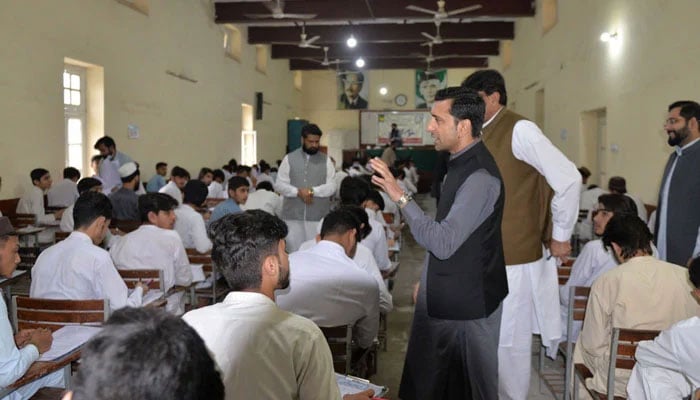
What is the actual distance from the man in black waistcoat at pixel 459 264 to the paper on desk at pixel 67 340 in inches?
46.2

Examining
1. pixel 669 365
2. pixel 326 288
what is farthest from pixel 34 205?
pixel 669 365

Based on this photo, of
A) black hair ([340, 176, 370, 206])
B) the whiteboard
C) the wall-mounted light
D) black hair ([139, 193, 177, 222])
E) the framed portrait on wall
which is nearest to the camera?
black hair ([139, 193, 177, 222])

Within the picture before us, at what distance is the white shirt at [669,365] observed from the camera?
2088 mm

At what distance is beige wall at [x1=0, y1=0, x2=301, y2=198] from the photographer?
7.25 m

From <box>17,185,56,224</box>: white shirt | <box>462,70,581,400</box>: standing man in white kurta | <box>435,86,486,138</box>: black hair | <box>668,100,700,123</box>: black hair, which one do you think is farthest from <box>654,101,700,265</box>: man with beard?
<box>17,185,56,224</box>: white shirt

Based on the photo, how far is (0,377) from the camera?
2.07 m

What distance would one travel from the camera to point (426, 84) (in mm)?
22484

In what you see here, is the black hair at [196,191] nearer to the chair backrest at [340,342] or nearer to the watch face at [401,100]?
the chair backrest at [340,342]

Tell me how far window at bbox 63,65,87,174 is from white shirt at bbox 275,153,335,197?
440cm

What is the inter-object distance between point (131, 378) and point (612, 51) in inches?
342

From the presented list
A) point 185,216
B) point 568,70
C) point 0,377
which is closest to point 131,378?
point 0,377

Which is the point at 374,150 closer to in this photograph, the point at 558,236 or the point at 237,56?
the point at 237,56

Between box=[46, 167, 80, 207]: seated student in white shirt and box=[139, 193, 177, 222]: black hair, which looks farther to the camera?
box=[46, 167, 80, 207]: seated student in white shirt

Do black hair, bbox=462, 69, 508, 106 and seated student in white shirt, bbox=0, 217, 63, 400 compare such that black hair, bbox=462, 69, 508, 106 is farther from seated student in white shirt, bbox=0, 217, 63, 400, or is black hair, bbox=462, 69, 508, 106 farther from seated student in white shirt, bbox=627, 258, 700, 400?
seated student in white shirt, bbox=0, 217, 63, 400
